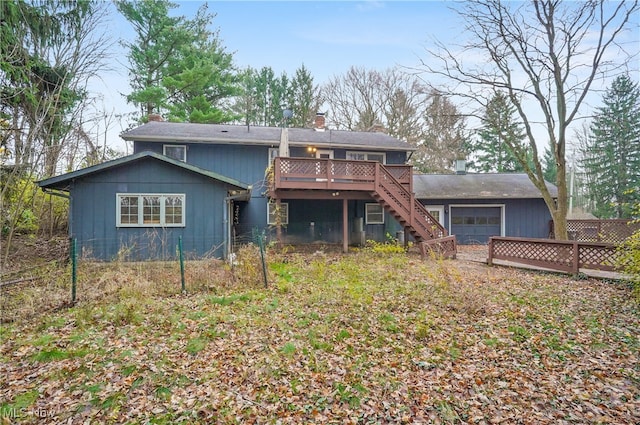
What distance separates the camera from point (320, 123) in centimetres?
1786

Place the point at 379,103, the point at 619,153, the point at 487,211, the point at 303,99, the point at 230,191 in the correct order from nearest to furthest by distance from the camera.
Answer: the point at 230,191 < the point at 487,211 < the point at 619,153 < the point at 379,103 < the point at 303,99

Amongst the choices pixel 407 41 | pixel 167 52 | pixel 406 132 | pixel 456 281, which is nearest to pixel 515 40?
pixel 407 41

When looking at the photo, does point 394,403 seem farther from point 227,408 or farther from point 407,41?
point 407,41

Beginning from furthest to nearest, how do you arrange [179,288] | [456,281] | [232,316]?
1. [456,281]
2. [179,288]
3. [232,316]

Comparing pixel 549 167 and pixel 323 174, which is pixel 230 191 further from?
pixel 549 167

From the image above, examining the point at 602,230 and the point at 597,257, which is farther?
the point at 602,230

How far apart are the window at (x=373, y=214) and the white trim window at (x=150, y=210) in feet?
30.2

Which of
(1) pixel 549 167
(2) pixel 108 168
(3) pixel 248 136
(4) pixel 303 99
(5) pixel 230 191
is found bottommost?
(5) pixel 230 191

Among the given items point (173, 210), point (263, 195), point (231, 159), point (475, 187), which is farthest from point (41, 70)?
point (475, 187)

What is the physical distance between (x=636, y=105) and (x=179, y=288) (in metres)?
37.0

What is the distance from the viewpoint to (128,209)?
999 cm

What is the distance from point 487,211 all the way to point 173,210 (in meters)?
16.2

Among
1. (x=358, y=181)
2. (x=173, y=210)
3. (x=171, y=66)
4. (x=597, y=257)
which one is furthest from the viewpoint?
(x=171, y=66)

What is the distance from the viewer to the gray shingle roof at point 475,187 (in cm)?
1650
